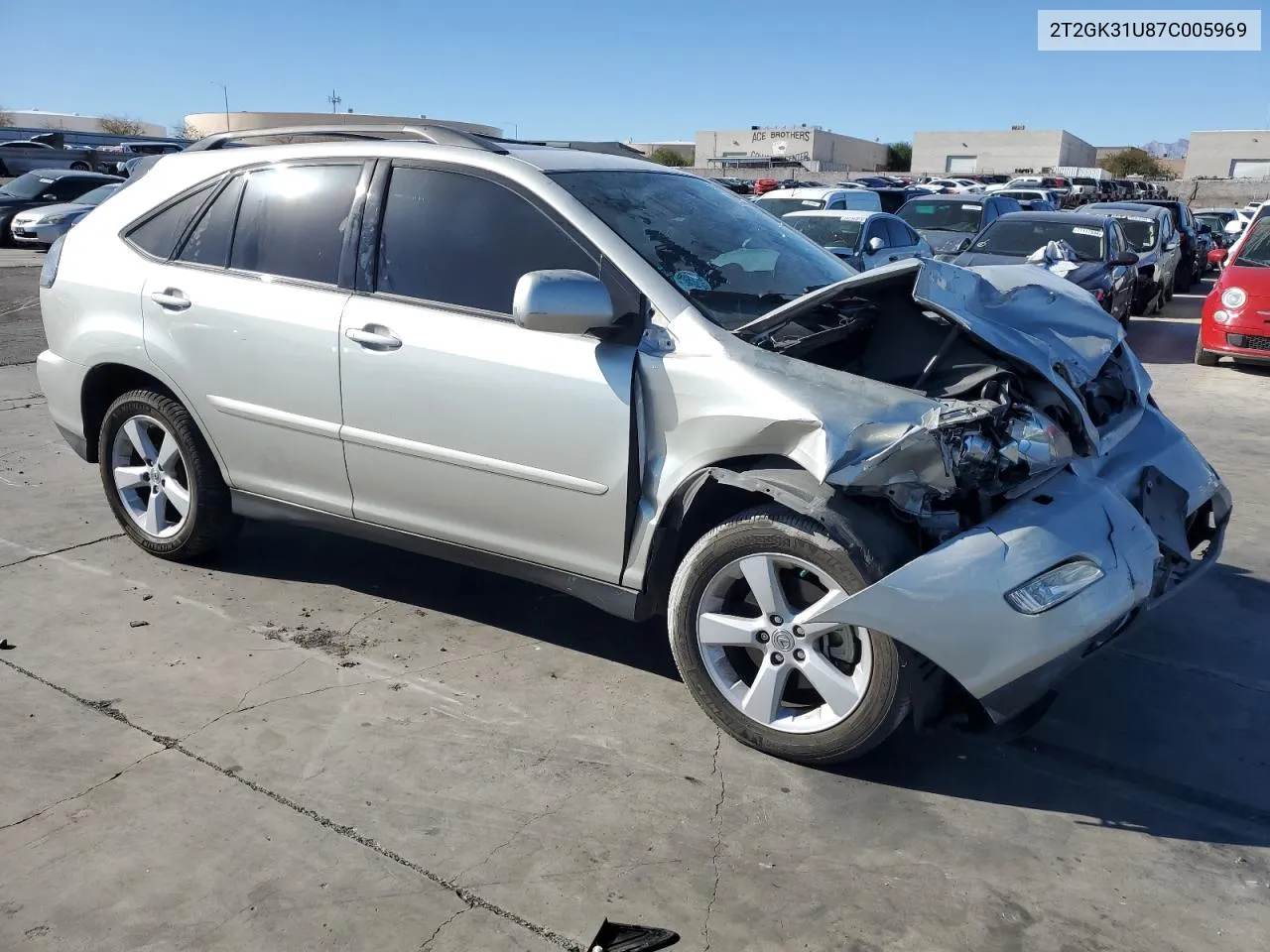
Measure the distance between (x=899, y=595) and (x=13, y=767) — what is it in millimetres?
2732

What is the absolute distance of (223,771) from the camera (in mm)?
3285

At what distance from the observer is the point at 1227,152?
91.8 meters

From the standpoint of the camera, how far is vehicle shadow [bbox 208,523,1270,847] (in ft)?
10.5

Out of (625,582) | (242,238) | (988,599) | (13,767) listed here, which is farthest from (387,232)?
(988,599)

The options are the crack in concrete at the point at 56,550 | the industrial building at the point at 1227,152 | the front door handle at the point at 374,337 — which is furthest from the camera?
the industrial building at the point at 1227,152

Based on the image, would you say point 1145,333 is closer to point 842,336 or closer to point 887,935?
point 842,336

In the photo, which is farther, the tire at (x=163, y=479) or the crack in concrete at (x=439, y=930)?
the tire at (x=163, y=479)

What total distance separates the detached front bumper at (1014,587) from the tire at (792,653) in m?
0.12

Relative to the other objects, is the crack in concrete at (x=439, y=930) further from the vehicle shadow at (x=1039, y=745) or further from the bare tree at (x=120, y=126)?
the bare tree at (x=120, y=126)

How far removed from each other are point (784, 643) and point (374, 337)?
1873 millimetres

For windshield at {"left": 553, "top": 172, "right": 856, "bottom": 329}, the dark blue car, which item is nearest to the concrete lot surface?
windshield at {"left": 553, "top": 172, "right": 856, "bottom": 329}

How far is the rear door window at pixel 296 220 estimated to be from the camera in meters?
4.18

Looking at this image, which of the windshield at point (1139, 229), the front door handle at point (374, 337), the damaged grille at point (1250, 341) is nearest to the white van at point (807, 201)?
the windshield at point (1139, 229)

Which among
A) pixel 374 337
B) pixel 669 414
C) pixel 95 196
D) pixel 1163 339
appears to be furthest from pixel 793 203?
pixel 95 196
